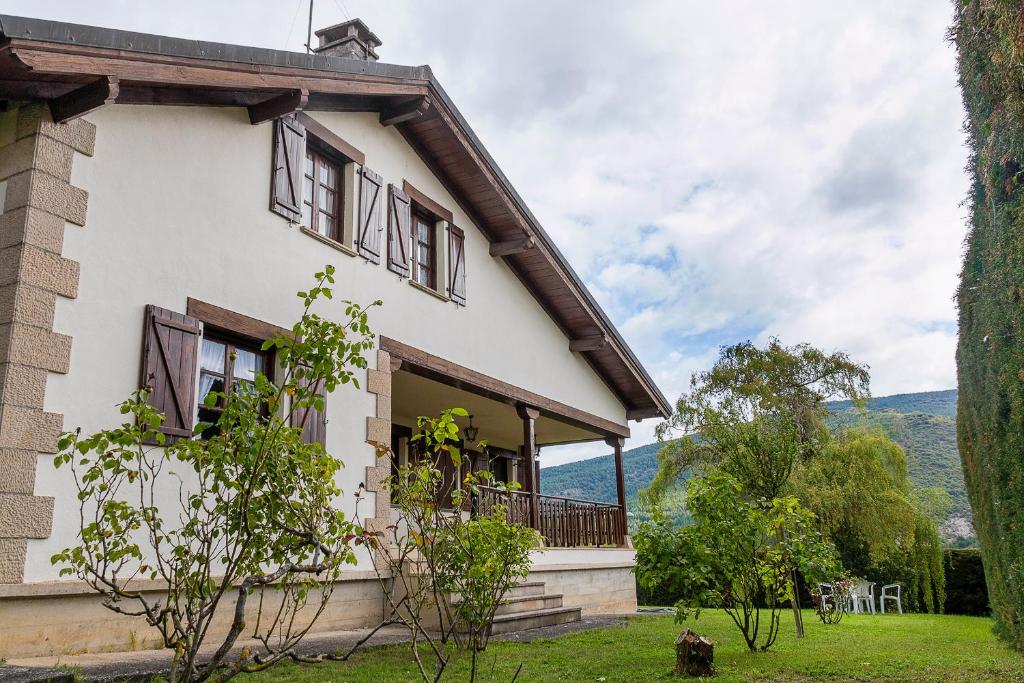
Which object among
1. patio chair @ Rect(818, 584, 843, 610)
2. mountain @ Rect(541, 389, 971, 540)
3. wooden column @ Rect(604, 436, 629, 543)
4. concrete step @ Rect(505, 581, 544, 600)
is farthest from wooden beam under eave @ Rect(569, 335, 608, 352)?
mountain @ Rect(541, 389, 971, 540)

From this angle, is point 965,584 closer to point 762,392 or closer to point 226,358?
point 762,392

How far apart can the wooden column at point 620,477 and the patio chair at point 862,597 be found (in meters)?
5.79

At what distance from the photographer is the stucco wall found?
6.01m

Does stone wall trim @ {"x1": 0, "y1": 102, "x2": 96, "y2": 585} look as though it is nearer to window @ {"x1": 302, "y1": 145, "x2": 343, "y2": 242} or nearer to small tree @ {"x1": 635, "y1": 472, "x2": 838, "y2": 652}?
window @ {"x1": 302, "y1": 145, "x2": 343, "y2": 242}

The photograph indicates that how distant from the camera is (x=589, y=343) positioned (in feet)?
45.1

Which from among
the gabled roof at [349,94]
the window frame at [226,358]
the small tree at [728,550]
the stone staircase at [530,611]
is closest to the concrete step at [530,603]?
the stone staircase at [530,611]

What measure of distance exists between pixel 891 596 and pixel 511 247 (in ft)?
39.8

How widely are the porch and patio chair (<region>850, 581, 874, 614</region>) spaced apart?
Answer: 609cm

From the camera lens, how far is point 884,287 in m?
30.0

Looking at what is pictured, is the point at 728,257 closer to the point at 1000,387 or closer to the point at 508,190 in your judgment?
the point at 508,190

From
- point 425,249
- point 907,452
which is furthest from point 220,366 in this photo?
point 907,452

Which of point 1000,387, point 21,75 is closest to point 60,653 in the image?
point 21,75

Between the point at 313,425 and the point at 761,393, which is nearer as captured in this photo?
the point at 313,425

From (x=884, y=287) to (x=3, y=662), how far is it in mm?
30803
